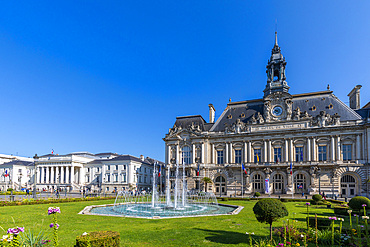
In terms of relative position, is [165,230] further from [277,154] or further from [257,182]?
[277,154]

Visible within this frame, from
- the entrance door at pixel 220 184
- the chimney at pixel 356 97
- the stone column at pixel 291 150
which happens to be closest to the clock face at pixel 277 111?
the stone column at pixel 291 150

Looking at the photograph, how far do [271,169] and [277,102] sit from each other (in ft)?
44.9

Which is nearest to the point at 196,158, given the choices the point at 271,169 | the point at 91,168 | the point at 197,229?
the point at 271,169

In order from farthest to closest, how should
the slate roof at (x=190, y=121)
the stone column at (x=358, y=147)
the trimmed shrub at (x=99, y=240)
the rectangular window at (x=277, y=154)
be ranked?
the slate roof at (x=190, y=121) < the rectangular window at (x=277, y=154) < the stone column at (x=358, y=147) < the trimmed shrub at (x=99, y=240)

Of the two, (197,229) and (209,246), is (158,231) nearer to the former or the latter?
(197,229)

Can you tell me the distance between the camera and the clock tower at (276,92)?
2190 inches

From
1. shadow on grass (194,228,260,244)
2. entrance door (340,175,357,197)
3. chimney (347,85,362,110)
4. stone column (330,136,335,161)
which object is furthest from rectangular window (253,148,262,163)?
shadow on grass (194,228,260,244)

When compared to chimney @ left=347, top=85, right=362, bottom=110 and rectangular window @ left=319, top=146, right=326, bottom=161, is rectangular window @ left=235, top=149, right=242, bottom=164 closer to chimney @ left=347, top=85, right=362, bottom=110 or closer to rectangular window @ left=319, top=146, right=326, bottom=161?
rectangular window @ left=319, top=146, right=326, bottom=161

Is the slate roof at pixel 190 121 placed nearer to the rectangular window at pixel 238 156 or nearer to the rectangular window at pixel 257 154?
the rectangular window at pixel 238 156

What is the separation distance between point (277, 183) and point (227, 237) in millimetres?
43326

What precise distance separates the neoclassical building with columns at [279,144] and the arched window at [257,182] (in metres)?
0.04

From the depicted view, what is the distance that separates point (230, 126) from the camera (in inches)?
2370

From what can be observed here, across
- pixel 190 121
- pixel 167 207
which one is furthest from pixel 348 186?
pixel 167 207

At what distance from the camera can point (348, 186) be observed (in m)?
49.2
